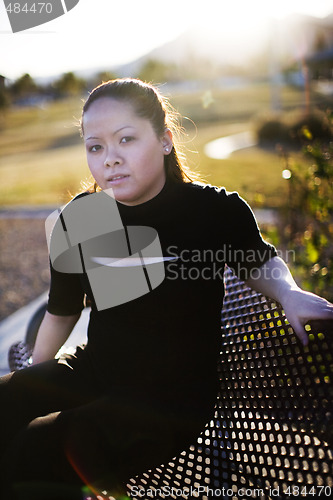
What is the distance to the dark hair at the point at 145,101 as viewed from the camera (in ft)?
5.70

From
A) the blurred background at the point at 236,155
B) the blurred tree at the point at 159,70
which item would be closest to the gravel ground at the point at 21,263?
the blurred background at the point at 236,155

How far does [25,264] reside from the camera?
19.2ft

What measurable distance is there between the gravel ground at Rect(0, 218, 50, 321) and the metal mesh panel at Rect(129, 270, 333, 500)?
3.13 m

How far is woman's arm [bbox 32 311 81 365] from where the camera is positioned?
2006mm

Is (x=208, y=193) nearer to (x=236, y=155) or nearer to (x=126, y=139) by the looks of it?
(x=126, y=139)

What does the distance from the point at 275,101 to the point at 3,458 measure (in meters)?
22.8

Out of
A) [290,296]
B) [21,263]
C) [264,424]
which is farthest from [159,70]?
[264,424]

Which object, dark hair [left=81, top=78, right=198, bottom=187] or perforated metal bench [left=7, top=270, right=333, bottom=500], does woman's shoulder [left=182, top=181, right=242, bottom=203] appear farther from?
perforated metal bench [left=7, top=270, right=333, bottom=500]

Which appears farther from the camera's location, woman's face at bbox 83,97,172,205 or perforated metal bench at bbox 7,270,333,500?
woman's face at bbox 83,97,172,205

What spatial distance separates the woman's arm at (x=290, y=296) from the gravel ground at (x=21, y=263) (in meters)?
3.29

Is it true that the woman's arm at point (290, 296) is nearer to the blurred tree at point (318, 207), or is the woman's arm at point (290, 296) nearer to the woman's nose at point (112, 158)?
the woman's nose at point (112, 158)

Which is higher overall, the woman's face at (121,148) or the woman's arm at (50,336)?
the woman's face at (121,148)

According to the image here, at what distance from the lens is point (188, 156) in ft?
41.1

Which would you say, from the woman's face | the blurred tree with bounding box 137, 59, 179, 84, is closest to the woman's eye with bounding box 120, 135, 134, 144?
the woman's face
